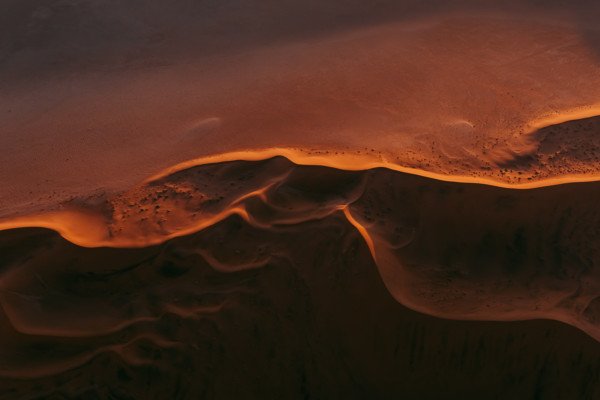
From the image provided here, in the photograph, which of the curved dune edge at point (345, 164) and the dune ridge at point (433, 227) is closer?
the dune ridge at point (433, 227)

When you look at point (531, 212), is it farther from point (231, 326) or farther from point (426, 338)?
point (231, 326)

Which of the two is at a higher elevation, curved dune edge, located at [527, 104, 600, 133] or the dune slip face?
curved dune edge, located at [527, 104, 600, 133]

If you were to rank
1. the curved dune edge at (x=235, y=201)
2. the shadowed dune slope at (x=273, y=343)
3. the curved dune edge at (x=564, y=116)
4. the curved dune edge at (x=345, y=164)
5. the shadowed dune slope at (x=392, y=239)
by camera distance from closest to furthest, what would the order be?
the shadowed dune slope at (x=273, y=343), the shadowed dune slope at (x=392, y=239), the curved dune edge at (x=235, y=201), the curved dune edge at (x=345, y=164), the curved dune edge at (x=564, y=116)

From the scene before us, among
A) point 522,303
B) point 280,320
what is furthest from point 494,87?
point 280,320

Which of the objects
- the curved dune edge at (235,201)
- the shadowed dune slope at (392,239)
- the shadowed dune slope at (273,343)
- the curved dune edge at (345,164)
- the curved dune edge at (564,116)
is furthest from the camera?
the curved dune edge at (564,116)

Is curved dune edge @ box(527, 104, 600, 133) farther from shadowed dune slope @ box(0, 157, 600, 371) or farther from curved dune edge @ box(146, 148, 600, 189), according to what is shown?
shadowed dune slope @ box(0, 157, 600, 371)

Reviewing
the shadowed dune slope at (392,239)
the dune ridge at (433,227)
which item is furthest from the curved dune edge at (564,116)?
the shadowed dune slope at (392,239)

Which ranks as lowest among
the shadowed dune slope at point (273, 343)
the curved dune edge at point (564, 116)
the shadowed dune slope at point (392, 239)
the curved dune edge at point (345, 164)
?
the shadowed dune slope at point (273, 343)

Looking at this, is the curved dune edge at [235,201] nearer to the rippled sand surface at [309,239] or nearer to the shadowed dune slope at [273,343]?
the rippled sand surface at [309,239]

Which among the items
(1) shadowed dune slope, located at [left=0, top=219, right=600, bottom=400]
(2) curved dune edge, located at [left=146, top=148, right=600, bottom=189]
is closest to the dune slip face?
(1) shadowed dune slope, located at [left=0, top=219, right=600, bottom=400]

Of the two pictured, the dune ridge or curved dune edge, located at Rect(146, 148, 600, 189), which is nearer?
the dune ridge

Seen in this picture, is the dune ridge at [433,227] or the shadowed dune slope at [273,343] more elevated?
the dune ridge at [433,227]
